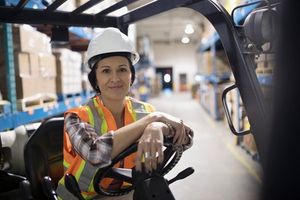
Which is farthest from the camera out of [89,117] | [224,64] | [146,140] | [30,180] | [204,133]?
[224,64]

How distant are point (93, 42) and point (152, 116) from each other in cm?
59

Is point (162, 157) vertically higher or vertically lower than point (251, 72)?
lower

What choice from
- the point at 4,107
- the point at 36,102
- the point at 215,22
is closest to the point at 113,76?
the point at 215,22

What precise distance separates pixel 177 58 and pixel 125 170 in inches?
1141

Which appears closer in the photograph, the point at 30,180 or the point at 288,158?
the point at 288,158

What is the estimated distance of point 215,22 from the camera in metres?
1.91

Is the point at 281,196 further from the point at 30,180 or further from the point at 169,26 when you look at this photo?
the point at 169,26

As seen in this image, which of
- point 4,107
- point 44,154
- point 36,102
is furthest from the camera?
point 36,102

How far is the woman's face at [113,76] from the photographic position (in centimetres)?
203

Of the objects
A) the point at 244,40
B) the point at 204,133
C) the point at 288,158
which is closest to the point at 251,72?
the point at 244,40

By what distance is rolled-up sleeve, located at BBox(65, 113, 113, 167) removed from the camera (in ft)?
5.69

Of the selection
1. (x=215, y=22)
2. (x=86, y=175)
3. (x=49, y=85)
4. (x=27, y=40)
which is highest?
(x=27, y=40)

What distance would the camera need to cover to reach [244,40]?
1.84 metres

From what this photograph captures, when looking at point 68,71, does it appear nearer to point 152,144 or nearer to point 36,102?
point 36,102
